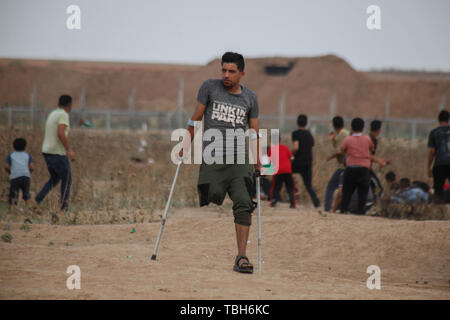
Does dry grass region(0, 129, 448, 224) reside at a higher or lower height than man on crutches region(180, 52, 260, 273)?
lower

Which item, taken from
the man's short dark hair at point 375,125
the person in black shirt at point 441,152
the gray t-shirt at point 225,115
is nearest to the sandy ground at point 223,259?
the person in black shirt at point 441,152

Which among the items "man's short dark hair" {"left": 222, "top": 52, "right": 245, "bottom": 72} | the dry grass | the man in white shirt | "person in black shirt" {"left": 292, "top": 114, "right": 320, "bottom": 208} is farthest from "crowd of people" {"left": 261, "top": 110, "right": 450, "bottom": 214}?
"man's short dark hair" {"left": 222, "top": 52, "right": 245, "bottom": 72}

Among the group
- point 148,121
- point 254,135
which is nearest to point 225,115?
point 254,135

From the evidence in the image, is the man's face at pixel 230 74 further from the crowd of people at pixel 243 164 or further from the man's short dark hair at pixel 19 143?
the man's short dark hair at pixel 19 143

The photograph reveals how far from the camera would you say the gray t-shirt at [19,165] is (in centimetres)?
995

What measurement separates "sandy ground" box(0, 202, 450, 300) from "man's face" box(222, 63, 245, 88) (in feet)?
5.65

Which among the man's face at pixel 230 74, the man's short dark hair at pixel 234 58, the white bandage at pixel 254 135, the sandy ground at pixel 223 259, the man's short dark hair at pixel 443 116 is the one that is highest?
the man's short dark hair at pixel 234 58

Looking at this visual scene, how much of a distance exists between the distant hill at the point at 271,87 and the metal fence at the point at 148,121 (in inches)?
195

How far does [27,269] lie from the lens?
17.8ft

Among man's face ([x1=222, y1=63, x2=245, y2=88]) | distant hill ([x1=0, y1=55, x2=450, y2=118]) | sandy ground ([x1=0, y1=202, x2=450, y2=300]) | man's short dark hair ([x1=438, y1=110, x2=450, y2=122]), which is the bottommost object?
sandy ground ([x1=0, y1=202, x2=450, y2=300])

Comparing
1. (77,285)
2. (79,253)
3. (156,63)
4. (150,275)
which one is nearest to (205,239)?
(79,253)

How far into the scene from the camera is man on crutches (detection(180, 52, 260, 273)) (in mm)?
5809

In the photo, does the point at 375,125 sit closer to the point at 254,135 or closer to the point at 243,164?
the point at 254,135

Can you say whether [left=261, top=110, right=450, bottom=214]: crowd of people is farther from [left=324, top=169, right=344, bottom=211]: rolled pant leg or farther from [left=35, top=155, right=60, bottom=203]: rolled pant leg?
[left=35, top=155, right=60, bottom=203]: rolled pant leg
